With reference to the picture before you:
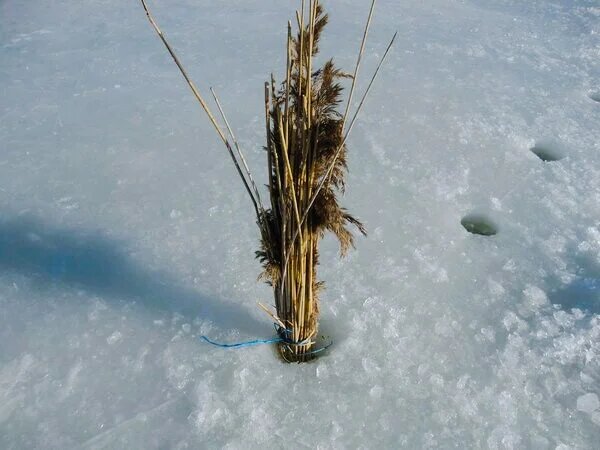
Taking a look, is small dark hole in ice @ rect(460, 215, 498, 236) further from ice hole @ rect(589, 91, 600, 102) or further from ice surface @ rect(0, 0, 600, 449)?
ice hole @ rect(589, 91, 600, 102)

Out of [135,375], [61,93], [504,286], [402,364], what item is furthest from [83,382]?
[61,93]

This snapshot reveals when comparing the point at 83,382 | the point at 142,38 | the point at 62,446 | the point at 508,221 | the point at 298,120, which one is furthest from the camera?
the point at 142,38

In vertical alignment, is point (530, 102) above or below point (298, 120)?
below

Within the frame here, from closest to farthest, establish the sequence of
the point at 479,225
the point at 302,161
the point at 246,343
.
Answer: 1. the point at 302,161
2. the point at 246,343
3. the point at 479,225

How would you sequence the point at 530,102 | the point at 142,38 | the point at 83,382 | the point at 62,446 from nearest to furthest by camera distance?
1. the point at 62,446
2. the point at 83,382
3. the point at 530,102
4. the point at 142,38

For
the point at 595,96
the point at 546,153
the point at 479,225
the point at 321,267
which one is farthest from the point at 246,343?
the point at 595,96

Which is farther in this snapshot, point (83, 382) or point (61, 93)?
point (61, 93)

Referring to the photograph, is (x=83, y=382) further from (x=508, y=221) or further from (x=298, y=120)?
(x=508, y=221)

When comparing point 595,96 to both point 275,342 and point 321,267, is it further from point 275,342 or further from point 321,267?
point 275,342
